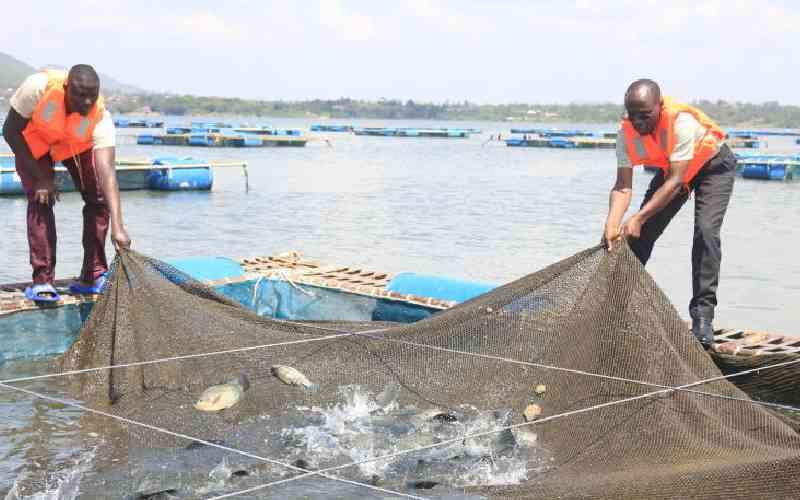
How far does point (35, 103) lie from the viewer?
6.21 m

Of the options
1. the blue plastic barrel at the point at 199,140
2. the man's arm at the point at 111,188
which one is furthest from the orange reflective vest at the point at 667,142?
Result: the blue plastic barrel at the point at 199,140

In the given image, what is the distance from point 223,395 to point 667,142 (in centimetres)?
282

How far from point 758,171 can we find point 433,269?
20.0 meters

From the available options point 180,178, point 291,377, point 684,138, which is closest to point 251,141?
point 180,178

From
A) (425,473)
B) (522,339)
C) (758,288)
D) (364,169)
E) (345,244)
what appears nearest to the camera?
(425,473)

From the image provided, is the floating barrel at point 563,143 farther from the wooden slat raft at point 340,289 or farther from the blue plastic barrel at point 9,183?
the wooden slat raft at point 340,289

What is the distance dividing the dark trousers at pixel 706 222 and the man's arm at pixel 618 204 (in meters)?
0.27

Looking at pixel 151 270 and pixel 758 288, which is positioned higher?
pixel 151 270

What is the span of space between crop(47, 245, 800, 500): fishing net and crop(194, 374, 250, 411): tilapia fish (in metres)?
0.03

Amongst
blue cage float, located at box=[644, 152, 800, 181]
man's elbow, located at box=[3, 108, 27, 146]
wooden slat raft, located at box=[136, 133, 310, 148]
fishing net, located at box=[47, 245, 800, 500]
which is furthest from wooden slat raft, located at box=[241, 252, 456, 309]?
wooden slat raft, located at box=[136, 133, 310, 148]

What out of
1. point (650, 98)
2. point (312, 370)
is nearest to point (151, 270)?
point (312, 370)

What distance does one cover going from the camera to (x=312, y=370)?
5688 mm

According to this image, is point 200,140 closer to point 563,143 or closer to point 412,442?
point 563,143

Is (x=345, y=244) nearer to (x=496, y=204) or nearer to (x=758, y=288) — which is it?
(x=758, y=288)
